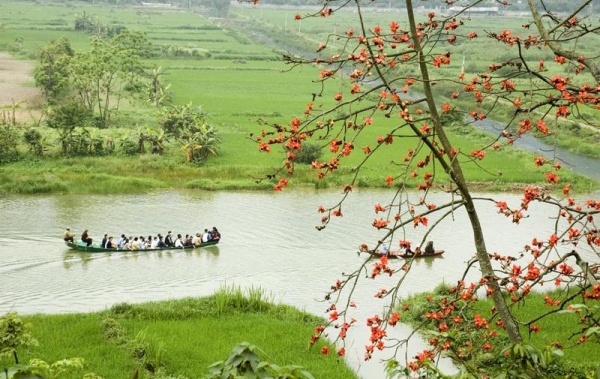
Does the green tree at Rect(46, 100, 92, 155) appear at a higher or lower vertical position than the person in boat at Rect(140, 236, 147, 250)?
higher

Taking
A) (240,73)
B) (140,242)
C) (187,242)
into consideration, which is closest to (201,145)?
(187,242)

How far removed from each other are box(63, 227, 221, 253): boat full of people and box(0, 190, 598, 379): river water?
7.5 inches

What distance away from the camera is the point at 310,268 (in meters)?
17.8

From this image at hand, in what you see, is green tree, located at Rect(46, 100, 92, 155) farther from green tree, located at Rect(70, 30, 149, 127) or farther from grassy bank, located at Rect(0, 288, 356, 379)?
grassy bank, located at Rect(0, 288, 356, 379)

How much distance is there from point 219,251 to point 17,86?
2441 centimetres

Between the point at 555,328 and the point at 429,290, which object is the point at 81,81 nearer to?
the point at 429,290

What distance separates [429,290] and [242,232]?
565 centimetres

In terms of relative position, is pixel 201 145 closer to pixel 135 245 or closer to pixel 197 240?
pixel 197 240

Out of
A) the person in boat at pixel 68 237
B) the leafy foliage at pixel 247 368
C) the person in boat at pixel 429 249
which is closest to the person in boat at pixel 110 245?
the person in boat at pixel 68 237

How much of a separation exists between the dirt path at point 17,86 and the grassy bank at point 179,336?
19201mm

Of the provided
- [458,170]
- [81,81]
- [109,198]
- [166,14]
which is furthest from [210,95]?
[166,14]

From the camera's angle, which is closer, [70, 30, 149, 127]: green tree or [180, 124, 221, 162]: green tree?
[180, 124, 221, 162]: green tree

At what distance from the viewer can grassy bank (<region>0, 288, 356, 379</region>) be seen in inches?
448

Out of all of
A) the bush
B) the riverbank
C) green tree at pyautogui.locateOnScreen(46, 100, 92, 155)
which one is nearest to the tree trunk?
the riverbank
